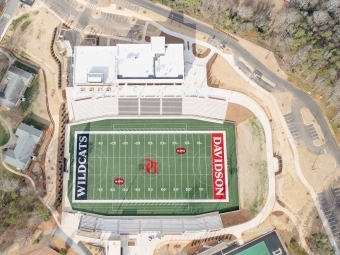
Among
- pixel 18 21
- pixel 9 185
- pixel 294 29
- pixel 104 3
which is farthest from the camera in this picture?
pixel 104 3

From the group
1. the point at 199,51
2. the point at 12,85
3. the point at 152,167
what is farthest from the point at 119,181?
the point at 199,51

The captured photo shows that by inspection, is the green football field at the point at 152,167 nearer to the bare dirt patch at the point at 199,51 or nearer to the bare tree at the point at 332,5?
the bare dirt patch at the point at 199,51

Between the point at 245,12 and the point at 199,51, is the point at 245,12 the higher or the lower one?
the higher one

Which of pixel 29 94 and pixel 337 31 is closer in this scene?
pixel 337 31

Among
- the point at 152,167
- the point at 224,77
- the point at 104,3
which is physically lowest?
the point at 152,167

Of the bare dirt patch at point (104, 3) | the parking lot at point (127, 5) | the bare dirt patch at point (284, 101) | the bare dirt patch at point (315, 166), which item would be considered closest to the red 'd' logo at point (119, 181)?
the bare dirt patch at point (284, 101)

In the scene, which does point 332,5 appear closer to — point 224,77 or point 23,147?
point 224,77

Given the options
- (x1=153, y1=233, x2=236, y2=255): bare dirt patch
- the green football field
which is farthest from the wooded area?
(x1=153, y1=233, x2=236, y2=255): bare dirt patch

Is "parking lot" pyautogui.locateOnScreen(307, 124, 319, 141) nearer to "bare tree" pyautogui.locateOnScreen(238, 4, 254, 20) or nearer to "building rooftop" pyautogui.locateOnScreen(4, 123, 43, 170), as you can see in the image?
"bare tree" pyautogui.locateOnScreen(238, 4, 254, 20)
